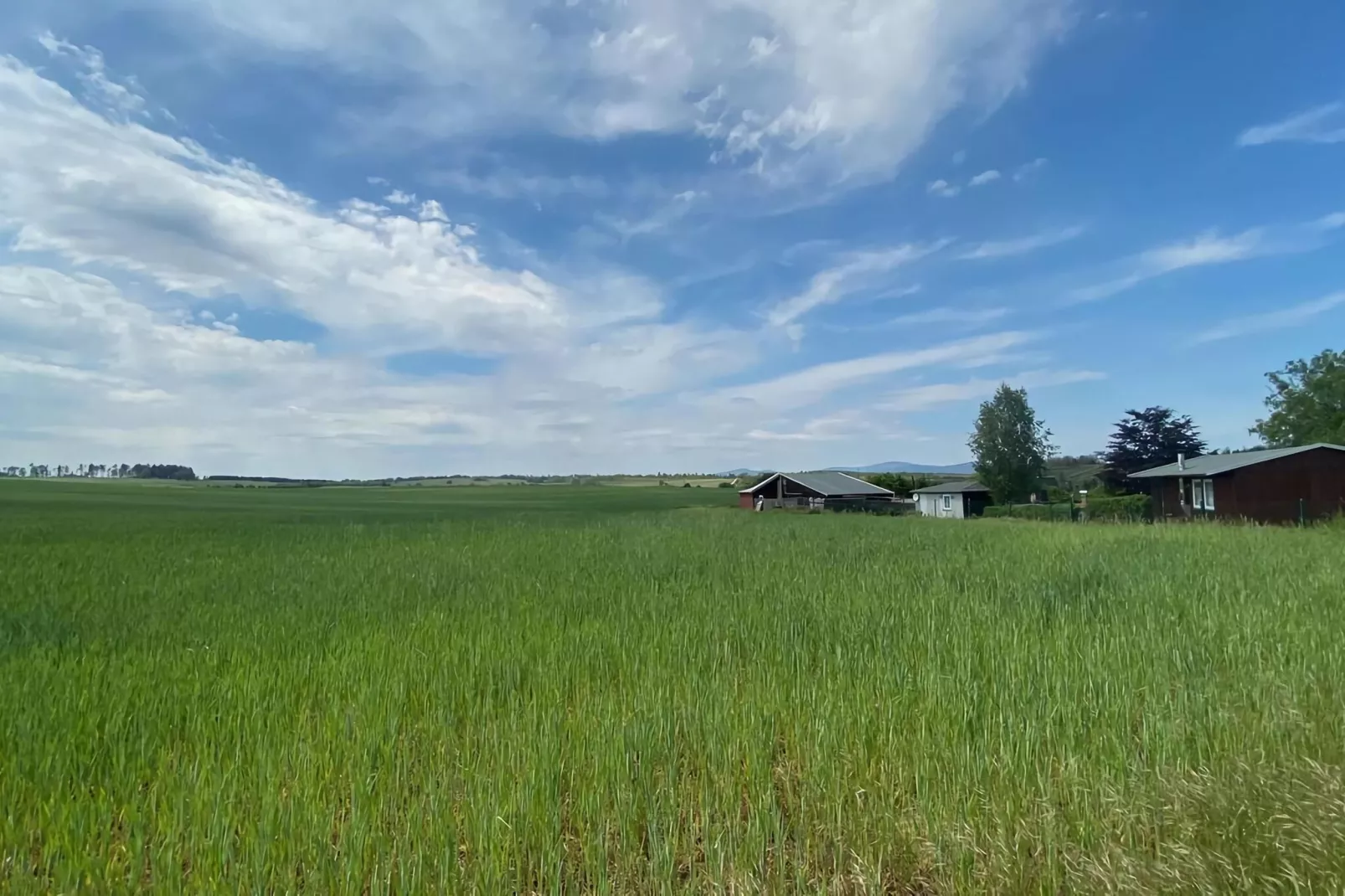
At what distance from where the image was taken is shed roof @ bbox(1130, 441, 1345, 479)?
28.4 metres

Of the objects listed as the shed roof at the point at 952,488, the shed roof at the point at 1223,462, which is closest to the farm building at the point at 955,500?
the shed roof at the point at 952,488

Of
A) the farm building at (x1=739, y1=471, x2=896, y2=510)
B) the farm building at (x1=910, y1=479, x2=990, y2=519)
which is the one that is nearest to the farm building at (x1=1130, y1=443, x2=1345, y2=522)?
the farm building at (x1=910, y1=479, x2=990, y2=519)

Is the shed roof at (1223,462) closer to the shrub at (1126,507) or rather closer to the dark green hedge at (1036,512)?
the shrub at (1126,507)

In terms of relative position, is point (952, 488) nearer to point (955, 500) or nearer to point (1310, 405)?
point (955, 500)

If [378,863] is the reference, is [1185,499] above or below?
above

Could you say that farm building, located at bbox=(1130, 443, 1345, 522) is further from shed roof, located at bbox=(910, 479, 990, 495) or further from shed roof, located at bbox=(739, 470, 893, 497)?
shed roof, located at bbox=(739, 470, 893, 497)

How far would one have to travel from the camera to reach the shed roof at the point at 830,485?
175 feet

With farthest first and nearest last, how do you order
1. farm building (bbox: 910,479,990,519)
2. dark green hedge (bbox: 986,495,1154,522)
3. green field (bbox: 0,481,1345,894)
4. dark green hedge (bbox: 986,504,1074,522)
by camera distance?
farm building (bbox: 910,479,990,519), dark green hedge (bbox: 986,504,1074,522), dark green hedge (bbox: 986,495,1154,522), green field (bbox: 0,481,1345,894)

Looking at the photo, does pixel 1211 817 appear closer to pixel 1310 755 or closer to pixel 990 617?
pixel 1310 755

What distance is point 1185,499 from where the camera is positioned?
3262 centimetres

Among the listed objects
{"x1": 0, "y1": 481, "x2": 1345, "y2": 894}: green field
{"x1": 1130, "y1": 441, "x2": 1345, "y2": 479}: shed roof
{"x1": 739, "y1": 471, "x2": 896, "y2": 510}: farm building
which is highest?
{"x1": 1130, "y1": 441, "x2": 1345, "y2": 479}: shed roof

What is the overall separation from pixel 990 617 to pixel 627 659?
4383mm

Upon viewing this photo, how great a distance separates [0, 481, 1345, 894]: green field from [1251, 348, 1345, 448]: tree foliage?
58.1m

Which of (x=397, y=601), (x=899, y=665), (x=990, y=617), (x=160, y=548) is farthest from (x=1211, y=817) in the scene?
(x=160, y=548)
